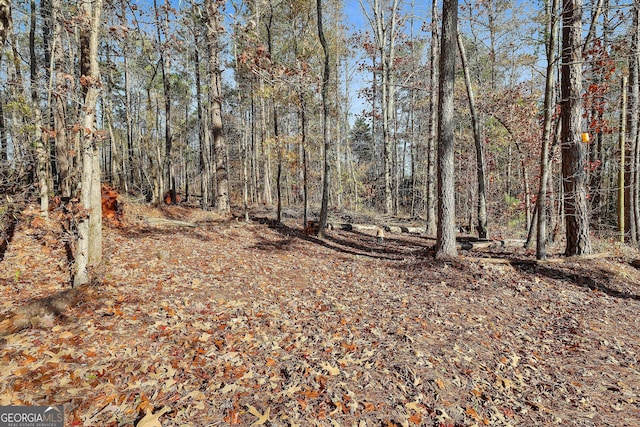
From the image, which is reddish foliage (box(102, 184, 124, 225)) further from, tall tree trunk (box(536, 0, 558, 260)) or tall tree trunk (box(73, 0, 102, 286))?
tall tree trunk (box(536, 0, 558, 260))

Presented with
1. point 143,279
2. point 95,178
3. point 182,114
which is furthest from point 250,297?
point 182,114

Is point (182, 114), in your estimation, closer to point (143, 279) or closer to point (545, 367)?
point (143, 279)

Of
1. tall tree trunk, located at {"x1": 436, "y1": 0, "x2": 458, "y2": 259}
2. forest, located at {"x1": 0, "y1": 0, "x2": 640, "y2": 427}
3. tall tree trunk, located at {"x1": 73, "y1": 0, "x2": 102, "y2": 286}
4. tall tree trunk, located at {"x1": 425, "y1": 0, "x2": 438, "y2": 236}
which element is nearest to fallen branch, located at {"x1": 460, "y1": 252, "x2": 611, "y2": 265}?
forest, located at {"x1": 0, "y1": 0, "x2": 640, "y2": 427}

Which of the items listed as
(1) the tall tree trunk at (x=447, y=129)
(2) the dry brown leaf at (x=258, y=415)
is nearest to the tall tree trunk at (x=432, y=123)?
(1) the tall tree trunk at (x=447, y=129)

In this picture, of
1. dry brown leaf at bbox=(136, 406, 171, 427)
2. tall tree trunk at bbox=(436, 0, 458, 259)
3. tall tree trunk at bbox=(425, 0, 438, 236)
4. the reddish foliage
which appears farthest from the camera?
tall tree trunk at bbox=(425, 0, 438, 236)

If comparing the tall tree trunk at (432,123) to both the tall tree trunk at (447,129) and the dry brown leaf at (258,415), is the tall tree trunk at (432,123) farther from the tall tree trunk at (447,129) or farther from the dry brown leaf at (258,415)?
the dry brown leaf at (258,415)

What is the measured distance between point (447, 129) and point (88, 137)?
7249mm

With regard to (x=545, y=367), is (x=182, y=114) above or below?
above

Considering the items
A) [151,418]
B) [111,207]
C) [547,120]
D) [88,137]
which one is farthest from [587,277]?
[111,207]

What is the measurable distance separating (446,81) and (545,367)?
20.4ft

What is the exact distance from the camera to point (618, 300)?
244 inches

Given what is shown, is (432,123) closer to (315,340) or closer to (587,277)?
(587,277)

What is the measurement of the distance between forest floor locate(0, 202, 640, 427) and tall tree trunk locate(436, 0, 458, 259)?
91cm

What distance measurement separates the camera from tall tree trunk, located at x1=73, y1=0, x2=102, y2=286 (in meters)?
4.75
